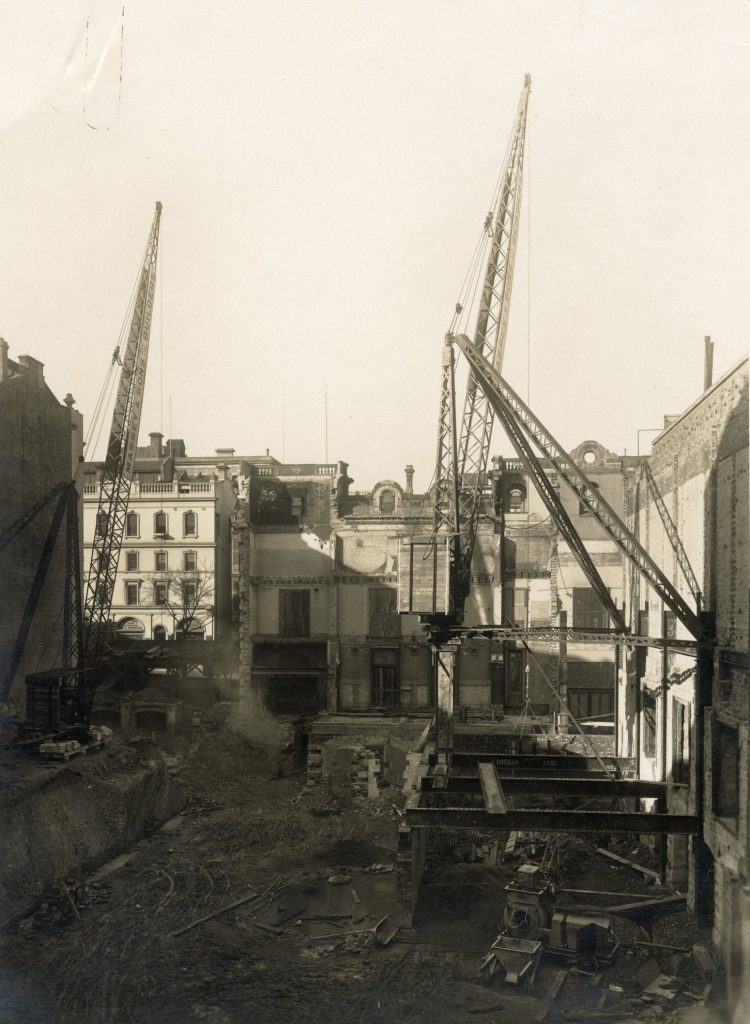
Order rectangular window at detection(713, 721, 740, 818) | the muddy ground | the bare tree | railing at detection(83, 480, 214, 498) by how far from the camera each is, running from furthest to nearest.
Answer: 1. railing at detection(83, 480, 214, 498)
2. the bare tree
3. rectangular window at detection(713, 721, 740, 818)
4. the muddy ground

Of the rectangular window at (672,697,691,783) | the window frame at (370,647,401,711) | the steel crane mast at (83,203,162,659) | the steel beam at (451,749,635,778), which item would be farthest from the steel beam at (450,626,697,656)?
the steel crane mast at (83,203,162,659)

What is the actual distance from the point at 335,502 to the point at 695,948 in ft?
78.1

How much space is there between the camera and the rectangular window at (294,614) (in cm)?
3475

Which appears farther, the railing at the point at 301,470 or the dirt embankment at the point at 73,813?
the railing at the point at 301,470

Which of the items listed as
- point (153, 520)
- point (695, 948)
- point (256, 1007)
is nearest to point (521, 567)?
point (153, 520)

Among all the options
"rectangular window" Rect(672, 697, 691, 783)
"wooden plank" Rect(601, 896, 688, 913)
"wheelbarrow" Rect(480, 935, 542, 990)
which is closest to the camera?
"wheelbarrow" Rect(480, 935, 542, 990)

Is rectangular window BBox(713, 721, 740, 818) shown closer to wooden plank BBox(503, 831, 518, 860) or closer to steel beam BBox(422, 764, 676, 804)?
steel beam BBox(422, 764, 676, 804)

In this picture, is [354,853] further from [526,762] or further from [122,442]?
[122,442]

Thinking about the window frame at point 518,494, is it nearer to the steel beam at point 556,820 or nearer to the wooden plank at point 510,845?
the wooden plank at point 510,845

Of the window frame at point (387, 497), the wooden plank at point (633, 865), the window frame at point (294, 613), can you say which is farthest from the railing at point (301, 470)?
the wooden plank at point (633, 865)

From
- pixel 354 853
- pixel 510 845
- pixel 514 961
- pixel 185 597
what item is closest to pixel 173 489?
pixel 185 597

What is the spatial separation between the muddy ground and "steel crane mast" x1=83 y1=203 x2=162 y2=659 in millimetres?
8520

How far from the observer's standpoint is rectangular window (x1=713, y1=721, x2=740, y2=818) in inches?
543

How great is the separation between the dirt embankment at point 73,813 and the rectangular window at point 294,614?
11.1 m
